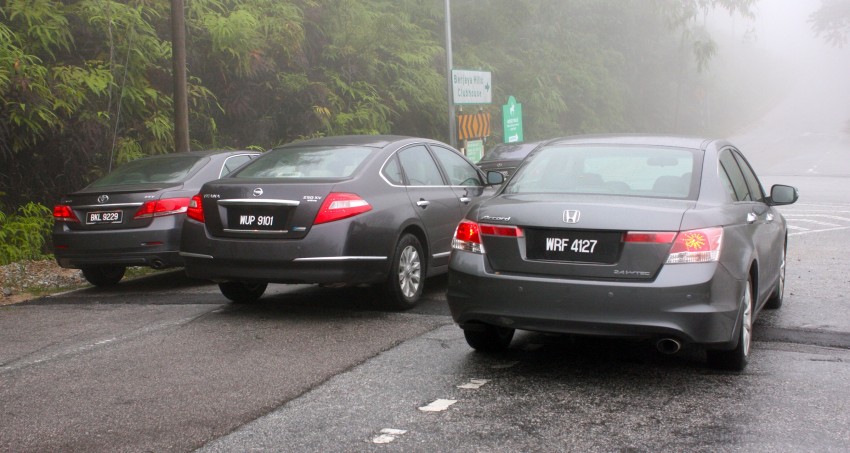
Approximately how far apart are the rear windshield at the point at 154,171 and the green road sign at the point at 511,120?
1408cm

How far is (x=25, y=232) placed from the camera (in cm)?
1232

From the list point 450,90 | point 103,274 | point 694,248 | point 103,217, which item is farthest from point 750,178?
point 450,90

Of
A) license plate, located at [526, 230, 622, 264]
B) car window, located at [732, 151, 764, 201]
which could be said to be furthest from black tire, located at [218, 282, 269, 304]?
car window, located at [732, 151, 764, 201]

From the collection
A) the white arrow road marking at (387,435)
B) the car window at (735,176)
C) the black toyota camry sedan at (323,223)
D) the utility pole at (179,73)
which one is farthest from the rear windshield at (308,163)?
the utility pole at (179,73)

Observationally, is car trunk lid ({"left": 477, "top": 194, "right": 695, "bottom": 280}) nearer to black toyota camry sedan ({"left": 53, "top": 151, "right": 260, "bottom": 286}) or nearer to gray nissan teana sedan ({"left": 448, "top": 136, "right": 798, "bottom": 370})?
gray nissan teana sedan ({"left": 448, "top": 136, "right": 798, "bottom": 370})

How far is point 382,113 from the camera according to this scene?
2139 cm

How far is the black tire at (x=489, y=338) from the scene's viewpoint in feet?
20.8

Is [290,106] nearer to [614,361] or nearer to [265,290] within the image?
[265,290]

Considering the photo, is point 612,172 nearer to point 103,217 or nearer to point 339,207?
point 339,207

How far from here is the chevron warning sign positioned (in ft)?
70.9

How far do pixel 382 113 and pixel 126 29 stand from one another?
7.71 meters

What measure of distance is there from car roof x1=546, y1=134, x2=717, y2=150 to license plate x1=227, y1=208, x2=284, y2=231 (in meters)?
2.31

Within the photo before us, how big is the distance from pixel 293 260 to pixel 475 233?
7.06 feet

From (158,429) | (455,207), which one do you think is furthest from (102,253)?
(158,429)
